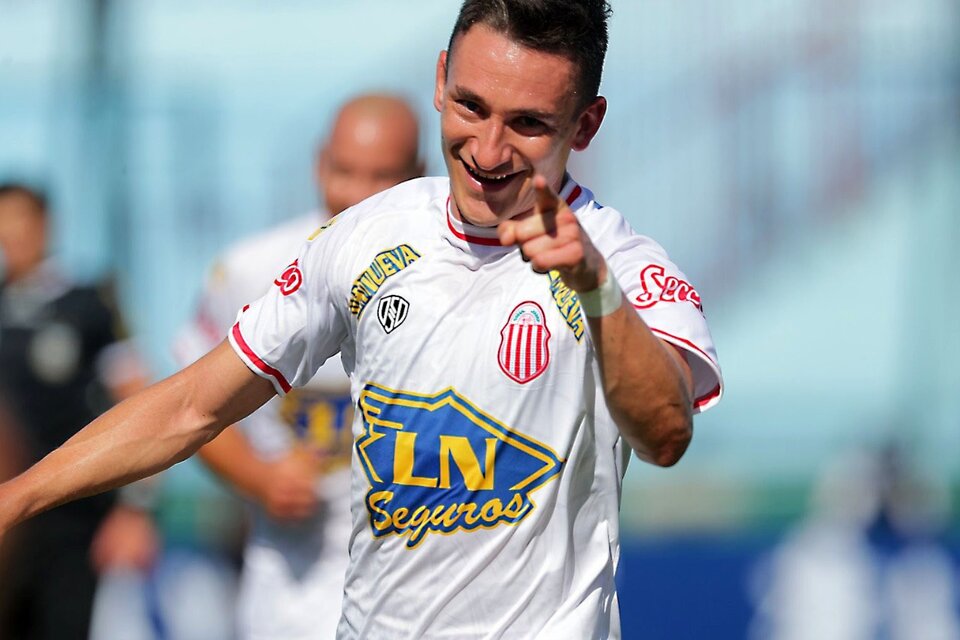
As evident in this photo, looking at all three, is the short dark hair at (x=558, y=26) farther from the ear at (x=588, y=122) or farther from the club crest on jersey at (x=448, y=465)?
the club crest on jersey at (x=448, y=465)

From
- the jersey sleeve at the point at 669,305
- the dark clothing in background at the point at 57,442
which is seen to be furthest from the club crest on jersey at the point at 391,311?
the dark clothing in background at the point at 57,442

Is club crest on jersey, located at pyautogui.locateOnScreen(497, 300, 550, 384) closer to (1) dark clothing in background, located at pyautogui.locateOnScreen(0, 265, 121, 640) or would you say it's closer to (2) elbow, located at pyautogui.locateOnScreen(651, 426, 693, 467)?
(2) elbow, located at pyautogui.locateOnScreen(651, 426, 693, 467)

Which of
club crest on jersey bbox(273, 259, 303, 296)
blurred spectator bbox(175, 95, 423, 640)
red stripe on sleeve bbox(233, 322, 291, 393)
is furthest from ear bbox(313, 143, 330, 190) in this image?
red stripe on sleeve bbox(233, 322, 291, 393)

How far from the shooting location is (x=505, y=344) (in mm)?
3350

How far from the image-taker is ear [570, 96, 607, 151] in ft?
11.2

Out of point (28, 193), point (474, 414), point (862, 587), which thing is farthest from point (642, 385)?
point (862, 587)

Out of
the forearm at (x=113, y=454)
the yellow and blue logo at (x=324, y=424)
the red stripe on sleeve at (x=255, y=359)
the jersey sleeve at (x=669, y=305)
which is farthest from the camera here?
the yellow and blue logo at (x=324, y=424)

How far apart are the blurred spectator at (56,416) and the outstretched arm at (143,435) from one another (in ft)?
13.0

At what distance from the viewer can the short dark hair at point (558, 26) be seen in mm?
3254

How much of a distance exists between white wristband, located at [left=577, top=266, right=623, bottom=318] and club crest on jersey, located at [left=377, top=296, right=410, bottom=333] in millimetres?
623

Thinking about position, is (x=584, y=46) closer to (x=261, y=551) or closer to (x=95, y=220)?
(x=261, y=551)

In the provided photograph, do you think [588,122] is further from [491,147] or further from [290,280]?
[290,280]

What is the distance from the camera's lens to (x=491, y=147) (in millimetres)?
3219

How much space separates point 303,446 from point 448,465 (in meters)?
2.16
